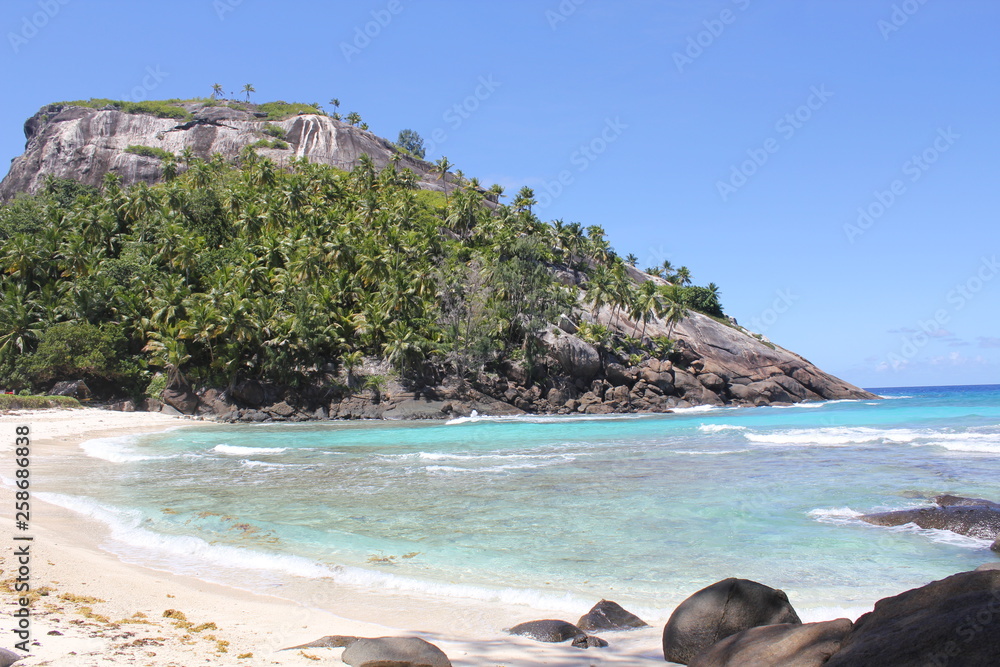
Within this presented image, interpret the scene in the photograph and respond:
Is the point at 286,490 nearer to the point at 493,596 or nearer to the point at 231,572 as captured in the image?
the point at 231,572

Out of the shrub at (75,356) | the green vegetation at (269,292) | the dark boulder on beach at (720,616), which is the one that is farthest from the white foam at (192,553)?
the shrub at (75,356)

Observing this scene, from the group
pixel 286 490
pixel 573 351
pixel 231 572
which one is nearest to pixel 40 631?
pixel 231 572

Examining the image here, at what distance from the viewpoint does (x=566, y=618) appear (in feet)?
26.2

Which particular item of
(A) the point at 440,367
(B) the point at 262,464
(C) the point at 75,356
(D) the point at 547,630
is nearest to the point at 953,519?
(D) the point at 547,630

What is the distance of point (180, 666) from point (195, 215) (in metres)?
71.8

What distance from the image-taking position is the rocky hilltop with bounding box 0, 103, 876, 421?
178ft

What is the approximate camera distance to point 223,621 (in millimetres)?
7160

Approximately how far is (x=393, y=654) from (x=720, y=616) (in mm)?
3142

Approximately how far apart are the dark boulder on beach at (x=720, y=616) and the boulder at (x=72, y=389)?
177ft

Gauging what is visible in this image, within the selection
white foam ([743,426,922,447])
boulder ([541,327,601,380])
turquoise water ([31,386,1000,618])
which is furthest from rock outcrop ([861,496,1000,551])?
A: boulder ([541,327,601,380])

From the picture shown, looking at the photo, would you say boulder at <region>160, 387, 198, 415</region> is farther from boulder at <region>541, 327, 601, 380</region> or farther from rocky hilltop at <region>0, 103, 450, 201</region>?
rocky hilltop at <region>0, 103, 450, 201</region>

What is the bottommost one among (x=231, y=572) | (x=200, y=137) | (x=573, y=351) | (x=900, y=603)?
(x=231, y=572)

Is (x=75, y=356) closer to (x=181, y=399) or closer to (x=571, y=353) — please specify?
(x=181, y=399)

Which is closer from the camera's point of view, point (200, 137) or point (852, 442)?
point (852, 442)
